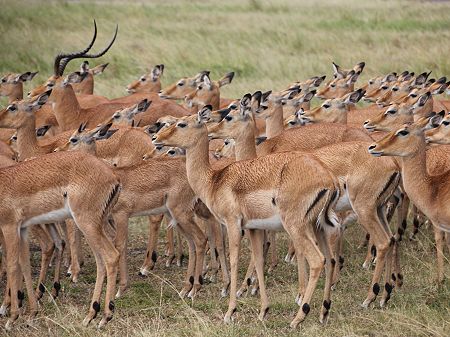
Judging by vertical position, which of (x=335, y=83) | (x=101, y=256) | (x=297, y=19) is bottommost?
(x=297, y=19)

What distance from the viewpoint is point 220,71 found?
17.6 metres

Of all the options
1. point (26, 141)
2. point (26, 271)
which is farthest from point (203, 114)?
point (26, 141)

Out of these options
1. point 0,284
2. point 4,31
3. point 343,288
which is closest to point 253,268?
point 343,288

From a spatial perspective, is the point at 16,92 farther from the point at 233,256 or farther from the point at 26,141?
the point at 233,256

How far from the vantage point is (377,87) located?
509 inches

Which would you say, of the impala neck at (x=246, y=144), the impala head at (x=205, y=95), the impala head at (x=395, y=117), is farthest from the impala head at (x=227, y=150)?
the impala head at (x=205, y=95)

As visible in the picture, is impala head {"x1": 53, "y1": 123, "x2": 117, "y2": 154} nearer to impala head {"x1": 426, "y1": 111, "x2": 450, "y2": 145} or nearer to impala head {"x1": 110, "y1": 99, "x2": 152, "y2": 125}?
impala head {"x1": 110, "y1": 99, "x2": 152, "y2": 125}

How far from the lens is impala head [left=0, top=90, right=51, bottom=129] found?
9.50 metres

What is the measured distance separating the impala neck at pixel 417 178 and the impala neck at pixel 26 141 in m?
3.58

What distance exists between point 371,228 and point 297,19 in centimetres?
1569

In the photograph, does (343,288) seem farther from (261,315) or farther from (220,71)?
(220,71)

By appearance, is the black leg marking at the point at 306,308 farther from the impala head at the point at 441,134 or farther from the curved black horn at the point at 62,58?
the curved black horn at the point at 62,58

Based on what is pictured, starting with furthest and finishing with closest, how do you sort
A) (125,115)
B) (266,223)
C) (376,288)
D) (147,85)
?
(147,85)
(125,115)
(376,288)
(266,223)

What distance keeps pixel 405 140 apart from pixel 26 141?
3.71 metres
